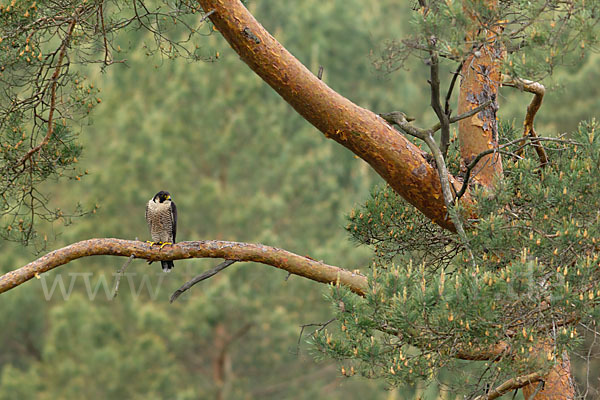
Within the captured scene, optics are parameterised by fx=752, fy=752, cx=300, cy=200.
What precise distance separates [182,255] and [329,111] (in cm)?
113

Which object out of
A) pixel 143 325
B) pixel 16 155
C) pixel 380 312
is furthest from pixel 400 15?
pixel 380 312

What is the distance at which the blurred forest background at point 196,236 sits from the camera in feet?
33.3

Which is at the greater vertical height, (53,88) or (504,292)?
(53,88)

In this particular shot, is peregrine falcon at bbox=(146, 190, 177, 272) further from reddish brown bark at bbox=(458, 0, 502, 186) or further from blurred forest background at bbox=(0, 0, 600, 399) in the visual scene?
blurred forest background at bbox=(0, 0, 600, 399)

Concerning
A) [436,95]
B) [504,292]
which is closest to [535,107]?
[436,95]

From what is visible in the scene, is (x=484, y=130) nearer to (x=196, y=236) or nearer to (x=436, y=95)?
(x=436, y=95)

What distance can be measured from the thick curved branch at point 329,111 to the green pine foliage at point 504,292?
0.38 meters

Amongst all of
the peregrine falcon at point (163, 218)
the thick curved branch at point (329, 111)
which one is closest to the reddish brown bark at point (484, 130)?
the thick curved branch at point (329, 111)

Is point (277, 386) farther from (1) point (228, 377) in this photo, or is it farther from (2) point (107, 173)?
(2) point (107, 173)

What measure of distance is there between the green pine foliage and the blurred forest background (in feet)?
20.8

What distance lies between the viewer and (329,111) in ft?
11.8

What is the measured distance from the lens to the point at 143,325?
9.97 meters

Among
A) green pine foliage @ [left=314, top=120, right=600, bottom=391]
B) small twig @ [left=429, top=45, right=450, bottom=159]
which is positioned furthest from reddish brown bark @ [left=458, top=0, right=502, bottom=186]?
green pine foliage @ [left=314, top=120, right=600, bottom=391]

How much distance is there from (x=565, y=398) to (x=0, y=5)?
12.7 ft
